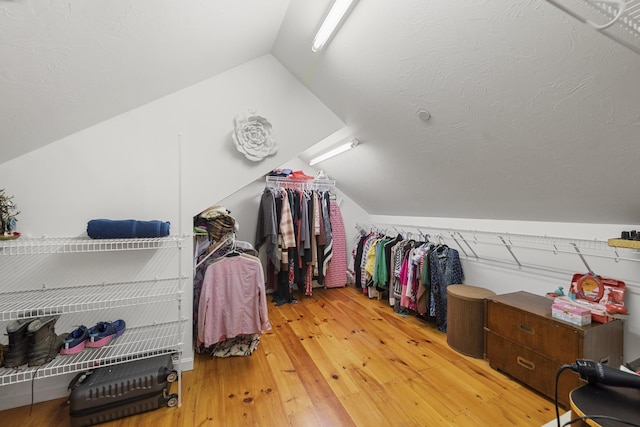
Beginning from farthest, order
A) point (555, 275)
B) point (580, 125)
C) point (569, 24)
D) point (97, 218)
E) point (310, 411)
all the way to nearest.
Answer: point (555, 275) → point (97, 218) → point (310, 411) → point (580, 125) → point (569, 24)

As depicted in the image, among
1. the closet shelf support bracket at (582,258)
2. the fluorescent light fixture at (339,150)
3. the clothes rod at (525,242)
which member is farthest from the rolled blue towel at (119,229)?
the closet shelf support bracket at (582,258)

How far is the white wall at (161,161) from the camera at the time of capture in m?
1.60

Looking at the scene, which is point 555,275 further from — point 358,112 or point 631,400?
point 358,112

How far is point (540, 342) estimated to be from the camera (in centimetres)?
171

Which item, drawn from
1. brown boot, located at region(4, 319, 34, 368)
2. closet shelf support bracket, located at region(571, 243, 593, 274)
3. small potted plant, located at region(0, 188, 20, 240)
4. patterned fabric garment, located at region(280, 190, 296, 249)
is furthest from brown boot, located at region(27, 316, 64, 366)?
closet shelf support bracket, located at region(571, 243, 593, 274)

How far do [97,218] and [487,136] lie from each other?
2649mm

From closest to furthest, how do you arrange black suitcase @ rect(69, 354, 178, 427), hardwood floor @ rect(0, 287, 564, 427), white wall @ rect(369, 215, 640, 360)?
1. black suitcase @ rect(69, 354, 178, 427)
2. hardwood floor @ rect(0, 287, 564, 427)
3. white wall @ rect(369, 215, 640, 360)

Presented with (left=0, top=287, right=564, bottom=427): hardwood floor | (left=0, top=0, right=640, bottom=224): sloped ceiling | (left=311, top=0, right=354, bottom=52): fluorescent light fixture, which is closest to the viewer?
(left=0, top=0, right=640, bottom=224): sloped ceiling

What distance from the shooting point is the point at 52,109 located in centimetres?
137

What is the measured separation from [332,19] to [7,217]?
2165 millimetres

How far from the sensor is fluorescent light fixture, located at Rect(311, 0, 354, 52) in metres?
1.30

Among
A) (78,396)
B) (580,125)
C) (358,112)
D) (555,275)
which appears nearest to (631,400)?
(580,125)

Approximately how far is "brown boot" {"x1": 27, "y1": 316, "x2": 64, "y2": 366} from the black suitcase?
24cm

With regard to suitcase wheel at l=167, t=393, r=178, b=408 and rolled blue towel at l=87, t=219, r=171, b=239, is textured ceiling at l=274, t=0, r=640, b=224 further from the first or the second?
suitcase wheel at l=167, t=393, r=178, b=408
